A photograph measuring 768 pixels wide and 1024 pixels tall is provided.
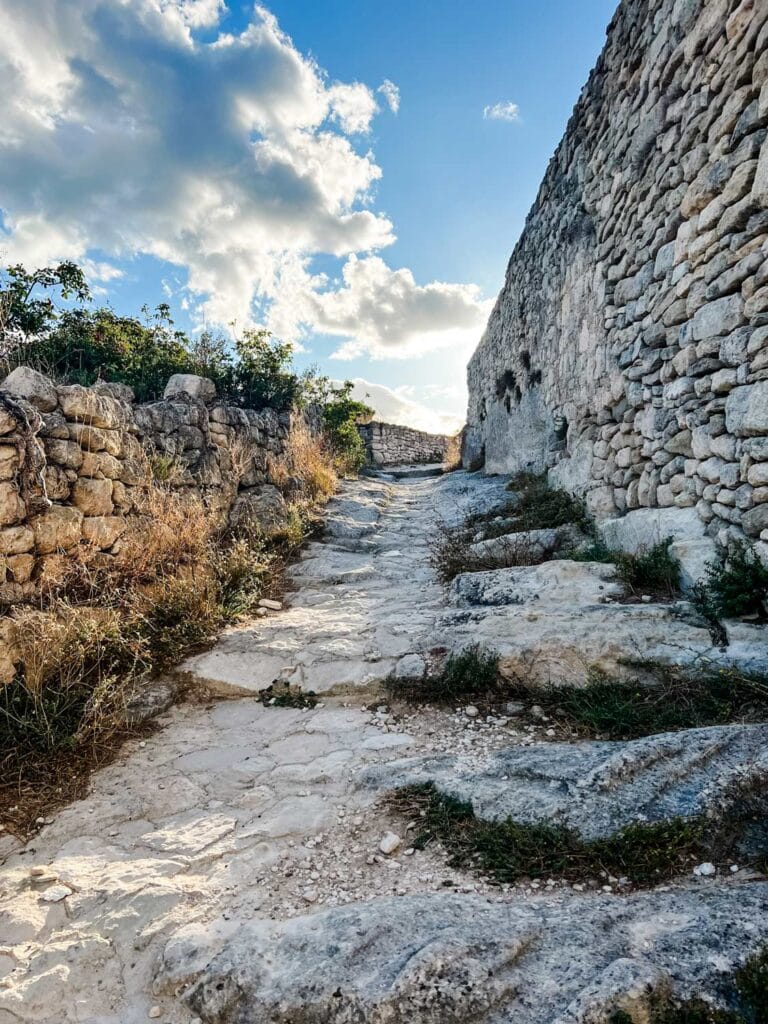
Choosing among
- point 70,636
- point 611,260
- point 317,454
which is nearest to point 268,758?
point 70,636

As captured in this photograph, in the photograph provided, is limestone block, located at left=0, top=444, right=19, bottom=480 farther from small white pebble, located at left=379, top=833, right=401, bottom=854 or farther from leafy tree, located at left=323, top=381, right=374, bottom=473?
leafy tree, located at left=323, top=381, right=374, bottom=473

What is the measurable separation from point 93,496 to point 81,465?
0.25m

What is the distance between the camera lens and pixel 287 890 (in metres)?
1.89

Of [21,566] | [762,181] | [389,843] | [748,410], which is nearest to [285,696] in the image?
[389,843]

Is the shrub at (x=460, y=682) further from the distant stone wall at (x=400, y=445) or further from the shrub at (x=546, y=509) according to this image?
the distant stone wall at (x=400, y=445)

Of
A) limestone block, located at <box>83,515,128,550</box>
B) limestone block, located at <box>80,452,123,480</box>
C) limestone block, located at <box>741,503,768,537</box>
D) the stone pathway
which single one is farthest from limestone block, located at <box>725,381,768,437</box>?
limestone block, located at <box>80,452,123,480</box>

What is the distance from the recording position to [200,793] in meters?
2.51

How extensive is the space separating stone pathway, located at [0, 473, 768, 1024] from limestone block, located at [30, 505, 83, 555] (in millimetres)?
1183

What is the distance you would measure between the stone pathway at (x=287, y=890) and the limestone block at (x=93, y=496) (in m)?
1.36

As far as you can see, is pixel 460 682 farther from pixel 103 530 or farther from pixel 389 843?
pixel 103 530

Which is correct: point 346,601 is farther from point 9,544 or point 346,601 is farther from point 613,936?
point 613,936

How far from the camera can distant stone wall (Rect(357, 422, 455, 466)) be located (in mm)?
16781

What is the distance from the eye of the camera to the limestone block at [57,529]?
333 cm

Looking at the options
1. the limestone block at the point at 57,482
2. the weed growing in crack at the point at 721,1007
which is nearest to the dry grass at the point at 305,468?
the limestone block at the point at 57,482
